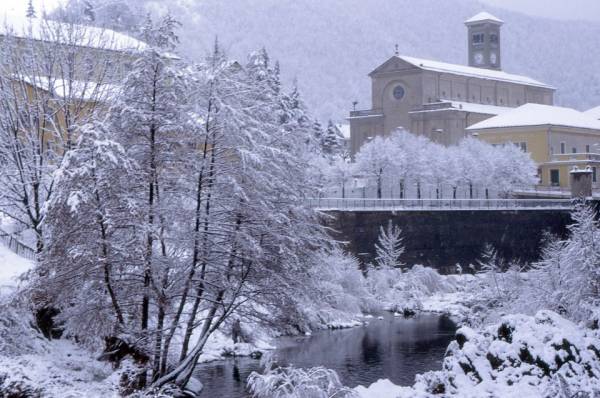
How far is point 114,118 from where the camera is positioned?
17969mm

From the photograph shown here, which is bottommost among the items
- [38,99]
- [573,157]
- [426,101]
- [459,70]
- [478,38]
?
[38,99]

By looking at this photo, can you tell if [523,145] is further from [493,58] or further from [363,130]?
[493,58]

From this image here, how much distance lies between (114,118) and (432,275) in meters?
28.0

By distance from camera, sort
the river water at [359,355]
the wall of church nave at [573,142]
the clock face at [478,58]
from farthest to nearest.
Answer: the clock face at [478,58] → the wall of church nave at [573,142] → the river water at [359,355]

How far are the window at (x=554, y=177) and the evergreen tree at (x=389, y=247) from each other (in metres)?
22.6

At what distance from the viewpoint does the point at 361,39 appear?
544ft

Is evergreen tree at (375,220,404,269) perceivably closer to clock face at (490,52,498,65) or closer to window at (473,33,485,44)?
clock face at (490,52,498,65)

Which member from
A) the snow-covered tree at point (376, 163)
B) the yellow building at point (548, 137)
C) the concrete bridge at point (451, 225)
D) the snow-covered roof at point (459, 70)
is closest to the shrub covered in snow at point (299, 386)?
the concrete bridge at point (451, 225)

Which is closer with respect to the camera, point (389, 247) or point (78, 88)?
point (78, 88)

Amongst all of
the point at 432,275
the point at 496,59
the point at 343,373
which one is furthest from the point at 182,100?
the point at 496,59

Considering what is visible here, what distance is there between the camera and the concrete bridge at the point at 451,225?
43.9m

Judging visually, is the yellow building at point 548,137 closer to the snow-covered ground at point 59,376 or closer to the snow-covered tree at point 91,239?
the snow-covered tree at point 91,239

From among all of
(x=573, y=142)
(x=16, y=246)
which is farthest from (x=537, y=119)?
(x=16, y=246)

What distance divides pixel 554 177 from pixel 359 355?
4049 cm
